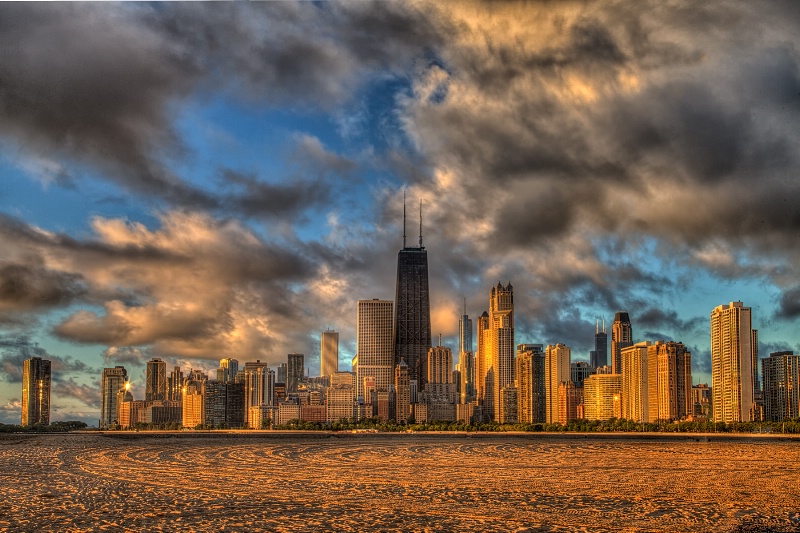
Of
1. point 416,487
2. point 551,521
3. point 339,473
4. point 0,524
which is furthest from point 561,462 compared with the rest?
point 0,524

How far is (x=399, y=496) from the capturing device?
7156cm

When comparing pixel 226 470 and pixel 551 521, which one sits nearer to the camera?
pixel 551 521

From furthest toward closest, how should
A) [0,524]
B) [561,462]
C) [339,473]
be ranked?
1. [561,462]
2. [339,473]
3. [0,524]

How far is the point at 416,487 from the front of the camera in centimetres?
7862

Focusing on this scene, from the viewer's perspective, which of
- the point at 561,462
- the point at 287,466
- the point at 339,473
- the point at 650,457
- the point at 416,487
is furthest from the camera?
the point at 650,457

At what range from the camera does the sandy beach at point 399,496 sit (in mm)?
57688

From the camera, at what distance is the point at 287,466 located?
352 feet

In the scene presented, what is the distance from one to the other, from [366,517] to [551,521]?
1254 centimetres

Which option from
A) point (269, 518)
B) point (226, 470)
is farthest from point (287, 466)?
point (269, 518)

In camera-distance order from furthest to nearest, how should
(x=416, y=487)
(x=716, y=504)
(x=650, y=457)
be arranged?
1. (x=650, y=457)
2. (x=416, y=487)
3. (x=716, y=504)

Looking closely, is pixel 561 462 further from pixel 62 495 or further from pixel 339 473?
pixel 62 495

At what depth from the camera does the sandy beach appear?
5769cm

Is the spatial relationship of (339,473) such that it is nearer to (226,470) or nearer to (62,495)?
(226,470)

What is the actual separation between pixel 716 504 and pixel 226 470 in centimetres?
5492
